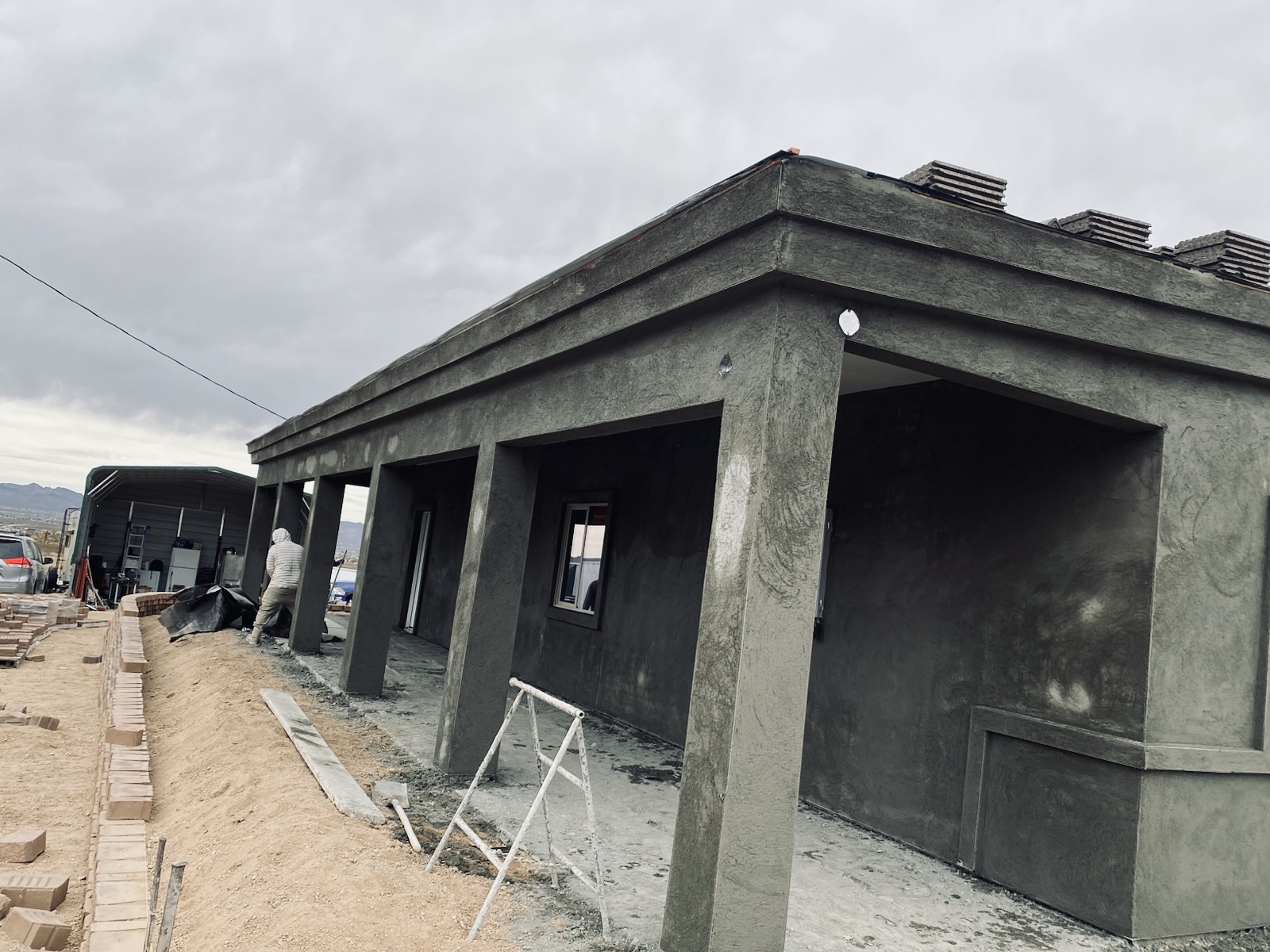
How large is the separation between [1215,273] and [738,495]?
318 centimetres

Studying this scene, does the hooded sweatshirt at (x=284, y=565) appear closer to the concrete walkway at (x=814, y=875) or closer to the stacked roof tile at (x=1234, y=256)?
the concrete walkway at (x=814, y=875)

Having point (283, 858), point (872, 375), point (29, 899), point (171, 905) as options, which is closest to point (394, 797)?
point (283, 858)

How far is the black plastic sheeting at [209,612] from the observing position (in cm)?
1318

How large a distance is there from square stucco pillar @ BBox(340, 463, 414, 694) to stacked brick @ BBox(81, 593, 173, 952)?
1972mm

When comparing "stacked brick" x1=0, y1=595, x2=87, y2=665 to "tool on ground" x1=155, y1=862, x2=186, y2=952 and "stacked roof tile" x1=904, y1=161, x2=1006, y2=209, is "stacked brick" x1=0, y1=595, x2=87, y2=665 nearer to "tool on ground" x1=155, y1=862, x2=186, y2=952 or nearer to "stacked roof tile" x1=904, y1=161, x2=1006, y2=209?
"tool on ground" x1=155, y1=862, x2=186, y2=952

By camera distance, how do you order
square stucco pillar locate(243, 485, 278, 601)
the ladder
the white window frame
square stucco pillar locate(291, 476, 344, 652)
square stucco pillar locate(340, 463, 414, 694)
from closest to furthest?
square stucco pillar locate(340, 463, 414, 694) → the white window frame → square stucco pillar locate(291, 476, 344, 652) → square stucco pillar locate(243, 485, 278, 601) → the ladder

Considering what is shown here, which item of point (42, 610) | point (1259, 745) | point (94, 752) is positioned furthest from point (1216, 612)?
point (42, 610)

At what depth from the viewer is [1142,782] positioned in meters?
4.38

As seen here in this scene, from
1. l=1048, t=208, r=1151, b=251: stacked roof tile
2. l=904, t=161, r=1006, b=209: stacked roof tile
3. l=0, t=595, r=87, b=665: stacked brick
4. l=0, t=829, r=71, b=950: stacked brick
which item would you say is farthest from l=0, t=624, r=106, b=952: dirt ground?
l=1048, t=208, r=1151, b=251: stacked roof tile

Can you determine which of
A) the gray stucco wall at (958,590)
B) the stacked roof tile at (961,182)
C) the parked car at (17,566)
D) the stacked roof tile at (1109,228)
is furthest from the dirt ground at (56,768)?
the parked car at (17,566)

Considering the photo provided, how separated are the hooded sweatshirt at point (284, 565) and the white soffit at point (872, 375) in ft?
28.8

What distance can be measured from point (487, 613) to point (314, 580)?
591 centimetres

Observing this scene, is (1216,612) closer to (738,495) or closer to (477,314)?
(738,495)

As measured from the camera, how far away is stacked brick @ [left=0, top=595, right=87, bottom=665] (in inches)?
473
